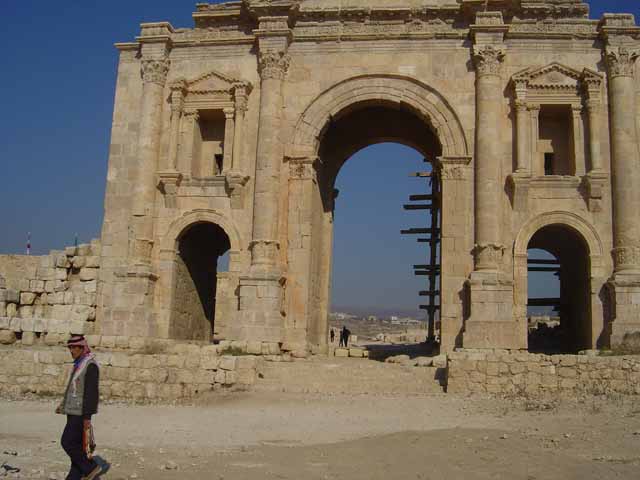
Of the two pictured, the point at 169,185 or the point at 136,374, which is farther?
the point at 169,185

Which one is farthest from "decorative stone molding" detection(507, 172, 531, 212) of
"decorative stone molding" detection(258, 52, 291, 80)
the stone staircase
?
"decorative stone molding" detection(258, 52, 291, 80)

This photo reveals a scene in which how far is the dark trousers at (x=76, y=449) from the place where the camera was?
626cm

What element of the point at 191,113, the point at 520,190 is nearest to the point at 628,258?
the point at 520,190

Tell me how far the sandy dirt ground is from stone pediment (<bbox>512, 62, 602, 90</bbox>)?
8.58m

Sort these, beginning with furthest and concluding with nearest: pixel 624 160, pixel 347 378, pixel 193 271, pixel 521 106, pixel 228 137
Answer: pixel 193 271, pixel 228 137, pixel 521 106, pixel 624 160, pixel 347 378

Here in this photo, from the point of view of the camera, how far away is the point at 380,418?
11.0 metres

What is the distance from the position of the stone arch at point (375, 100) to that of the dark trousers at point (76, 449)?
12.3 metres

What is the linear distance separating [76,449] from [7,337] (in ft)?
41.8

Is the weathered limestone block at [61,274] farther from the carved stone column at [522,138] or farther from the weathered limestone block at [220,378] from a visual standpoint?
the carved stone column at [522,138]

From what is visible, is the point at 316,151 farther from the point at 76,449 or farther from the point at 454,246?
the point at 76,449

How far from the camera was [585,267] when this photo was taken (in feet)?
56.0

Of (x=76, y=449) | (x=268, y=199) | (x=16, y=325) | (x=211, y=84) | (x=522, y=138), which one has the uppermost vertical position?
(x=211, y=84)

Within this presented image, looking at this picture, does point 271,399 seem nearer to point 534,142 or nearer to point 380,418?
point 380,418

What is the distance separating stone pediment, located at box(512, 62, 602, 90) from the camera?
17.2 metres
